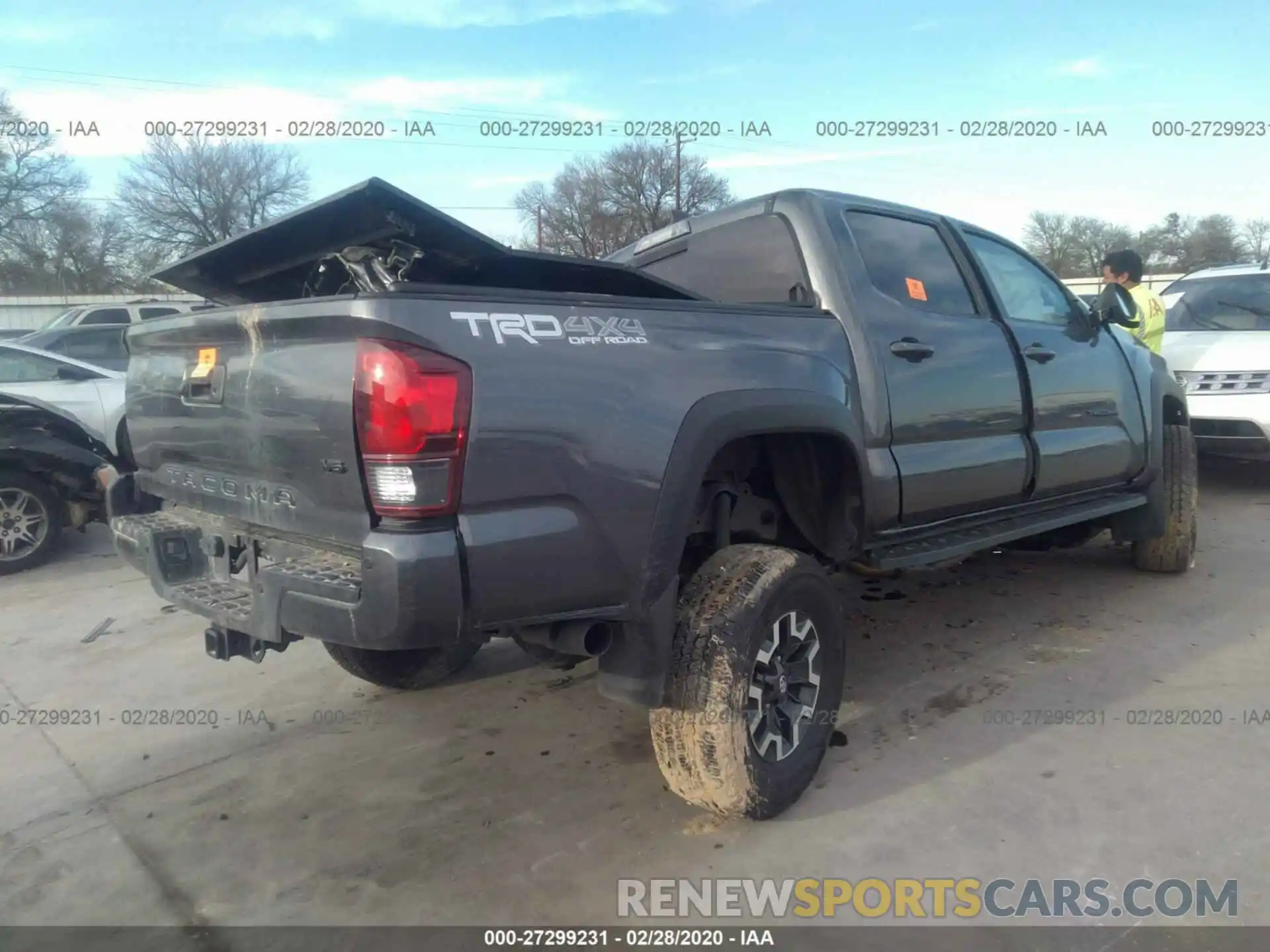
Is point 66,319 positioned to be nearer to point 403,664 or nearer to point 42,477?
point 42,477

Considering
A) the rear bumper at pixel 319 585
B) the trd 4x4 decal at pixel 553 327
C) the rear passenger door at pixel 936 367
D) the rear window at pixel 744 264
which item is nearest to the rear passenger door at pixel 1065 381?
the rear passenger door at pixel 936 367

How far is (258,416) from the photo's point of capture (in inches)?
101

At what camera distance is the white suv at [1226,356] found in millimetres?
7238

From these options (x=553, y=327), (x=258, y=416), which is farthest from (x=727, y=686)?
(x=258, y=416)

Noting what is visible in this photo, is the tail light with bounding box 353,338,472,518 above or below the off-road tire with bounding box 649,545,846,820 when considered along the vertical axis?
above

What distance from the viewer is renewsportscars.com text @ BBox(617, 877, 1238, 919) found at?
2.49 meters

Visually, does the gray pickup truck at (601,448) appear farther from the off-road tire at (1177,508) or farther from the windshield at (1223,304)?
the windshield at (1223,304)

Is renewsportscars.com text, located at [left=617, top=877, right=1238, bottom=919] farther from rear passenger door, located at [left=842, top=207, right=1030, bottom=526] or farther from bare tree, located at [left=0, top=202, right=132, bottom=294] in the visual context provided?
bare tree, located at [left=0, top=202, right=132, bottom=294]

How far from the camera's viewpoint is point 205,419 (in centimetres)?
282

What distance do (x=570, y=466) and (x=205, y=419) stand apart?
47.8 inches

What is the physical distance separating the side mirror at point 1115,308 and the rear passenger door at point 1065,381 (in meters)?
0.08

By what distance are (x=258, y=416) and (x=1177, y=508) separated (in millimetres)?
4992

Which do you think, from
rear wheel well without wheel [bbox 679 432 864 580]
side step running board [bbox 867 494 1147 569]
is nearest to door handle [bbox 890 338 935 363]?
rear wheel well without wheel [bbox 679 432 864 580]

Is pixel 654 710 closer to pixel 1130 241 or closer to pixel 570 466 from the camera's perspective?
pixel 570 466
